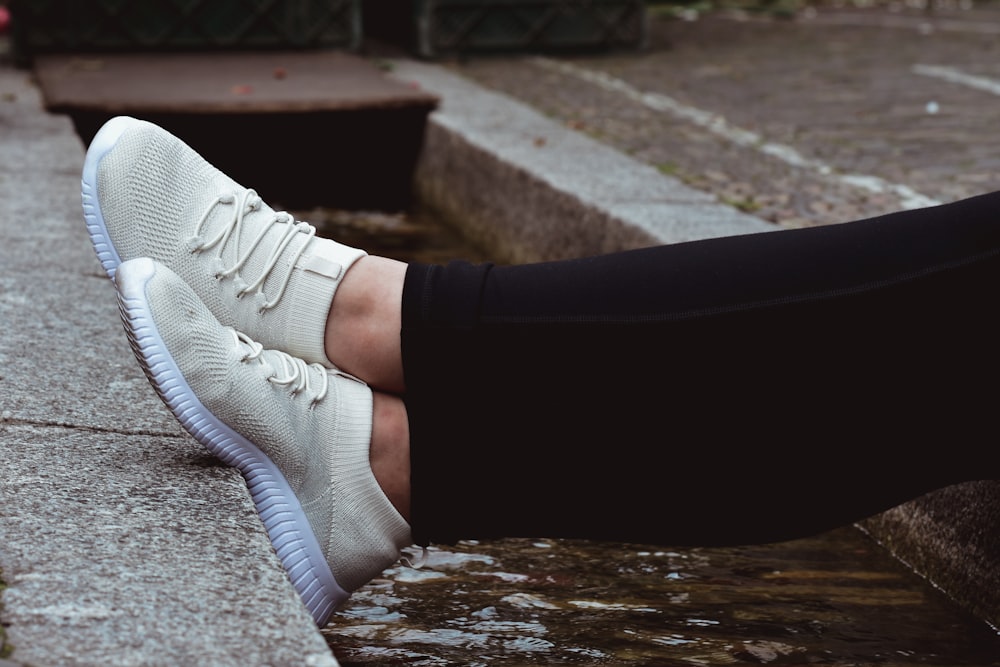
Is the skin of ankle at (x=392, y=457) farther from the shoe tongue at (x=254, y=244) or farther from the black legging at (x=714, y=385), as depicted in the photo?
the shoe tongue at (x=254, y=244)

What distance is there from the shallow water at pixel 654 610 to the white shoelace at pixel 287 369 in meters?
0.22

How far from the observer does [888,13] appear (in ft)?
33.8

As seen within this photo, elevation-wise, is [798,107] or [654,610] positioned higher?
[798,107]

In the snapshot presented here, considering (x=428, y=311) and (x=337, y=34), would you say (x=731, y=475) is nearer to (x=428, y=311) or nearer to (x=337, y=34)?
(x=428, y=311)

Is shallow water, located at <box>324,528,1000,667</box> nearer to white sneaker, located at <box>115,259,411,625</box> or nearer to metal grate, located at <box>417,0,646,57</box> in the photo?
white sneaker, located at <box>115,259,411,625</box>

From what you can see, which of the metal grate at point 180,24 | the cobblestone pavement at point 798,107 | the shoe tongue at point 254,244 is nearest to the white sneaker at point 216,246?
the shoe tongue at point 254,244

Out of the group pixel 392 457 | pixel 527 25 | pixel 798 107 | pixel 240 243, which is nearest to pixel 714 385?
pixel 392 457

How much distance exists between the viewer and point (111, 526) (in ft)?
4.33

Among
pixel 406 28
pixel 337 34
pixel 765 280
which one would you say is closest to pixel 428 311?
pixel 765 280

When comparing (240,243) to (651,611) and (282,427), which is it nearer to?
(282,427)

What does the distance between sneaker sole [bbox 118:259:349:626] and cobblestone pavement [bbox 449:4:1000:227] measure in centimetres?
189

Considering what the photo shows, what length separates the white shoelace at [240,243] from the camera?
159 cm

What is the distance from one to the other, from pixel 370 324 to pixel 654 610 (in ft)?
1.81

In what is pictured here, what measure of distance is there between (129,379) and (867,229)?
976 millimetres
